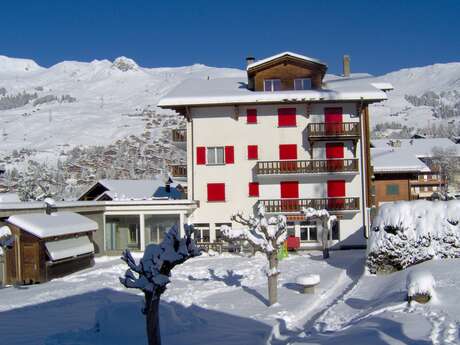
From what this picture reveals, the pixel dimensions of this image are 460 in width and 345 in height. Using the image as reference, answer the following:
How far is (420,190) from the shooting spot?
7175cm

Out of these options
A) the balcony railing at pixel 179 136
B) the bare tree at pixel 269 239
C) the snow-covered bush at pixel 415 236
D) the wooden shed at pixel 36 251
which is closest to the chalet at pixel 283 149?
the balcony railing at pixel 179 136

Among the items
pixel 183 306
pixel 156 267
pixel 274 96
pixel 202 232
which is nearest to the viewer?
pixel 156 267

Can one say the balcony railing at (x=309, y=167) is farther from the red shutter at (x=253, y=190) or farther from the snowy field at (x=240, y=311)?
the snowy field at (x=240, y=311)

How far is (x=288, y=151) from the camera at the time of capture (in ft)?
114

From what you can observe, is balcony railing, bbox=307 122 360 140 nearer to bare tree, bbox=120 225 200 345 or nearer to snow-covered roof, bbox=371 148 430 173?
snow-covered roof, bbox=371 148 430 173

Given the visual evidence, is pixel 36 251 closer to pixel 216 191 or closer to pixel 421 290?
pixel 216 191

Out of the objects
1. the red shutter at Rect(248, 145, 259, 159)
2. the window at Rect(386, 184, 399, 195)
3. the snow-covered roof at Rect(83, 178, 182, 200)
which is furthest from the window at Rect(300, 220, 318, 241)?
the window at Rect(386, 184, 399, 195)

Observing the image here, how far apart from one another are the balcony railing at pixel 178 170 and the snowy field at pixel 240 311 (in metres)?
11.4

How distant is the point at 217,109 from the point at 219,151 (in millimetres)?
2583

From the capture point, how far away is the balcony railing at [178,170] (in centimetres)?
3566

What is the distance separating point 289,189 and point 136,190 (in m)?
16.3

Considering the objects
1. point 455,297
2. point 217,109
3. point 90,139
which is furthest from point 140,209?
point 90,139

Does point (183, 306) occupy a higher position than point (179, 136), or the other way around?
point (179, 136)

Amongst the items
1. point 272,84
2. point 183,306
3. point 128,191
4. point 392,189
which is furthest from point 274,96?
point 392,189
